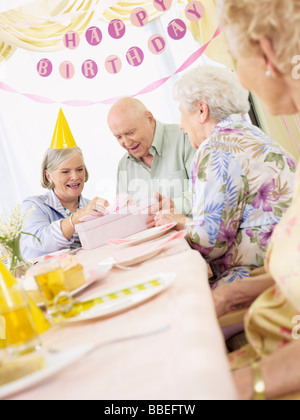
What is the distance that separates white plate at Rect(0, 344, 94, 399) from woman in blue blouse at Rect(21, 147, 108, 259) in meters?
1.76

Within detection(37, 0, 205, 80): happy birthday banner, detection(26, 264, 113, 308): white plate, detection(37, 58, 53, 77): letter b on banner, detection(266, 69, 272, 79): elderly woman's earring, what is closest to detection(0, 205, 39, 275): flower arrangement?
detection(26, 264, 113, 308): white plate

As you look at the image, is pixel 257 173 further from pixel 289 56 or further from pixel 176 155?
pixel 176 155

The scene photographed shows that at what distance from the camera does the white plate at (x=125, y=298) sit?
790mm

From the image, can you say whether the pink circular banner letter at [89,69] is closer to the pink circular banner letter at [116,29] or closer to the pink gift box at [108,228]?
the pink circular banner letter at [116,29]

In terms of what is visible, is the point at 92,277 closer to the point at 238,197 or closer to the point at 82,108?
the point at 238,197

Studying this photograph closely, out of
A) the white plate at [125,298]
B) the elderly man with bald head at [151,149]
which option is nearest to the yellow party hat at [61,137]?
the elderly man with bald head at [151,149]

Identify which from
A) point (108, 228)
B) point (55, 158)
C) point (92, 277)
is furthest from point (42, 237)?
point (92, 277)

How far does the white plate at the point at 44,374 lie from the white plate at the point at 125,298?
205 mm

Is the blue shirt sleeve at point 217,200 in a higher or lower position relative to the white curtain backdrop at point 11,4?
lower

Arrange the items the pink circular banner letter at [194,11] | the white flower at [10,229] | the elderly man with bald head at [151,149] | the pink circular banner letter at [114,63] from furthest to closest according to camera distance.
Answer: the pink circular banner letter at [114,63], the pink circular banner letter at [194,11], the elderly man with bald head at [151,149], the white flower at [10,229]

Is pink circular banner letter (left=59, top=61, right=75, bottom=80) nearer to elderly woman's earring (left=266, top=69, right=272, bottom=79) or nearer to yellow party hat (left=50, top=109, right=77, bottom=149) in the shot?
yellow party hat (left=50, top=109, right=77, bottom=149)

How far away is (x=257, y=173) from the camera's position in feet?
5.05

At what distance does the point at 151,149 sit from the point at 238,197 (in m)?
1.62

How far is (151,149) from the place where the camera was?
3080 mm
